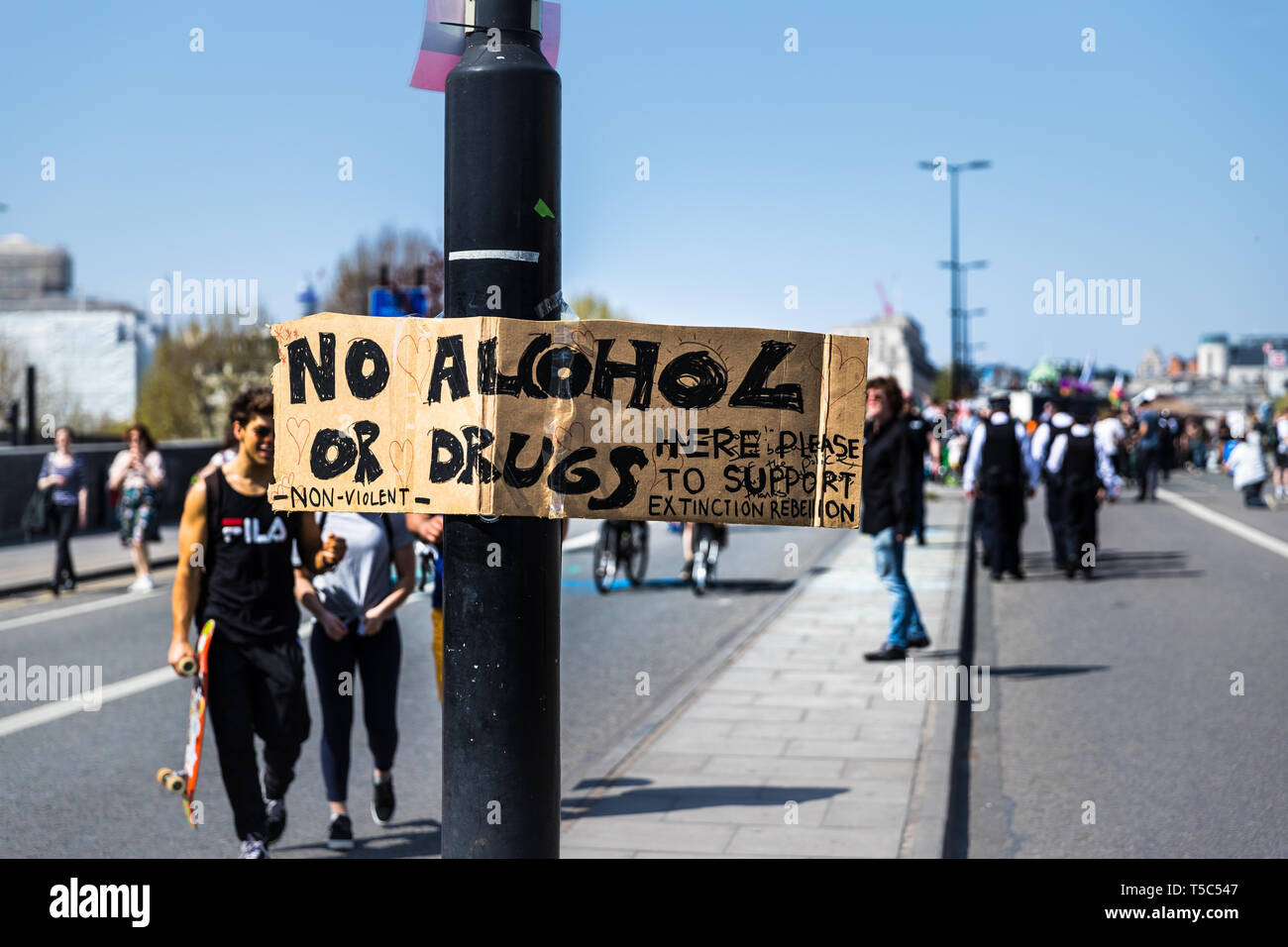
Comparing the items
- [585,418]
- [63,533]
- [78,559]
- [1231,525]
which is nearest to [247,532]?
[585,418]

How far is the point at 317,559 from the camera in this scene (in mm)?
5379

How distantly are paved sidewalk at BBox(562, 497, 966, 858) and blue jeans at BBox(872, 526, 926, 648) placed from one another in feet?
0.68

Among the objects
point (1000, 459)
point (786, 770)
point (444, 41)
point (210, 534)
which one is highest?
point (444, 41)

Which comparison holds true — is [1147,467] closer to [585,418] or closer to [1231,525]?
[1231,525]

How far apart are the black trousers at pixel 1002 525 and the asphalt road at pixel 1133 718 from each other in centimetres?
35

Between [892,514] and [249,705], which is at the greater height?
[892,514]

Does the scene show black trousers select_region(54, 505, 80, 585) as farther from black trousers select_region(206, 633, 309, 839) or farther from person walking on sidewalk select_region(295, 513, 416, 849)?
black trousers select_region(206, 633, 309, 839)

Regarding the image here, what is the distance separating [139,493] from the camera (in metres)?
15.1

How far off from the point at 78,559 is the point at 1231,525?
17799 mm

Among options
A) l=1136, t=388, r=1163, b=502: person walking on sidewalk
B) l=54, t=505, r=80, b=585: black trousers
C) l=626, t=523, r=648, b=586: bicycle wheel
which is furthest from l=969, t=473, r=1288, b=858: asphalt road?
l=1136, t=388, r=1163, b=502: person walking on sidewalk

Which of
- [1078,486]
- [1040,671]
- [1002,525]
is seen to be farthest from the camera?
[1078,486]
